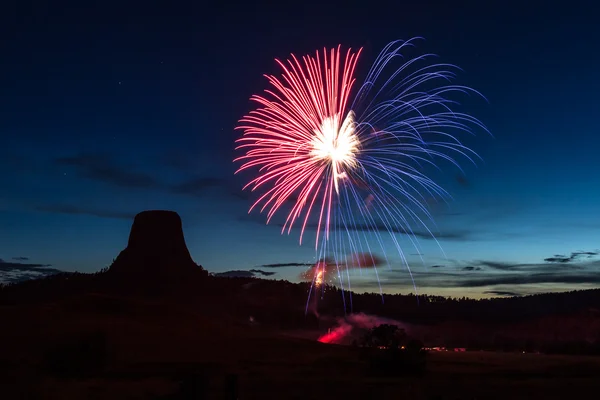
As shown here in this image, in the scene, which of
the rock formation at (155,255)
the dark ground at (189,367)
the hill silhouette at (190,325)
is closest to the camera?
the dark ground at (189,367)

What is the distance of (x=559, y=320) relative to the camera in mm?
102375

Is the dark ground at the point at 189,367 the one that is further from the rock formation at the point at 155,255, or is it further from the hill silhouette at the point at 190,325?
the rock formation at the point at 155,255

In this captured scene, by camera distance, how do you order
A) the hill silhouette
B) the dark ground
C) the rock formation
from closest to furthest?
the dark ground
the hill silhouette
the rock formation

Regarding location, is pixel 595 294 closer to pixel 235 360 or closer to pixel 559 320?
pixel 559 320

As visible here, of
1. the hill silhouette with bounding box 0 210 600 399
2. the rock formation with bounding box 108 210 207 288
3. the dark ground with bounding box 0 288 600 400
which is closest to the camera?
the dark ground with bounding box 0 288 600 400

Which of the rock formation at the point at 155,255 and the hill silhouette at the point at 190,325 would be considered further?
the rock formation at the point at 155,255

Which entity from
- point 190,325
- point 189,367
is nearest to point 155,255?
point 190,325

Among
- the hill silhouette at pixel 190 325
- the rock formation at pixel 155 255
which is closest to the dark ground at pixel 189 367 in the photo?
the hill silhouette at pixel 190 325

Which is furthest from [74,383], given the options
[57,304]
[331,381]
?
[57,304]

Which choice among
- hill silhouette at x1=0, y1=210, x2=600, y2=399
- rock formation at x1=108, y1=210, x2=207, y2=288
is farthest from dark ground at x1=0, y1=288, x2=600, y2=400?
rock formation at x1=108, y1=210, x2=207, y2=288

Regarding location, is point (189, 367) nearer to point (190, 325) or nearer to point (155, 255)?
point (190, 325)

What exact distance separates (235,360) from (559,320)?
75890 millimetres

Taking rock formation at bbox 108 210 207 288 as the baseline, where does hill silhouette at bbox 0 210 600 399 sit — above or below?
below

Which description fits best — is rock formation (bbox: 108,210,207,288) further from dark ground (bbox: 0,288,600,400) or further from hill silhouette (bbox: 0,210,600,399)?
dark ground (bbox: 0,288,600,400)
